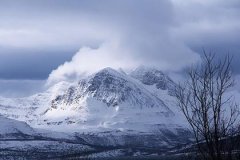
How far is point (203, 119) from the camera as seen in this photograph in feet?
92.1

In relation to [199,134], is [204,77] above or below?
above

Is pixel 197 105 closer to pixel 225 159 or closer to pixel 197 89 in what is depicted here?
pixel 197 89

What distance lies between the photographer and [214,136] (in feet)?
90.8

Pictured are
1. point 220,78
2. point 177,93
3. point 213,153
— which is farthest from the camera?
point 177,93

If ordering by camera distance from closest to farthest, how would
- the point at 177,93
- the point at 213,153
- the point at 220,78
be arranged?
the point at 213,153, the point at 220,78, the point at 177,93

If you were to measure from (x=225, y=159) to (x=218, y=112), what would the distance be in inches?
87.0

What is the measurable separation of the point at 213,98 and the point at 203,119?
1.13 meters

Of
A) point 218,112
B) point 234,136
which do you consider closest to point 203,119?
point 218,112

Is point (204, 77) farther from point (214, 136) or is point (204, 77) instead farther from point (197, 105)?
point (214, 136)

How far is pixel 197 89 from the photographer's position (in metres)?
29.0

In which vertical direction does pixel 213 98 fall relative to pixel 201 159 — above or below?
above

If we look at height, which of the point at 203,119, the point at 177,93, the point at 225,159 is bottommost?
the point at 225,159

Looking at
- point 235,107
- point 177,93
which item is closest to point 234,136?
point 235,107

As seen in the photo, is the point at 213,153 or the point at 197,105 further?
the point at 197,105
